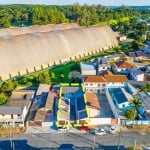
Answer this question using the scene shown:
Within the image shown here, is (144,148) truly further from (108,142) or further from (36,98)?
(36,98)

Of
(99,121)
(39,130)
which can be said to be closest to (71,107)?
(99,121)

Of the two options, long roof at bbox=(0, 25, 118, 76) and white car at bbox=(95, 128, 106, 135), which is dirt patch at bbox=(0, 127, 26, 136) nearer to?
white car at bbox=(95, 128, 106, 135)

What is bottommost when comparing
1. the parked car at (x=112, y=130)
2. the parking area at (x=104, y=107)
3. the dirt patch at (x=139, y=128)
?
the dirt patch at (x=139, y=128)

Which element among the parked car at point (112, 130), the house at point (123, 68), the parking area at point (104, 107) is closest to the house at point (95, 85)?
the parking area at point (104, 107)

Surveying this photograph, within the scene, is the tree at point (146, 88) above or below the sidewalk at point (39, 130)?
above

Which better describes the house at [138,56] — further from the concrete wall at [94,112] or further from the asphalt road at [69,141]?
the asphalt road at [69,141]

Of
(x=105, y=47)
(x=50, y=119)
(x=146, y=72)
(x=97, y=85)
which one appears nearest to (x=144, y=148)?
(x=50, y=119)
